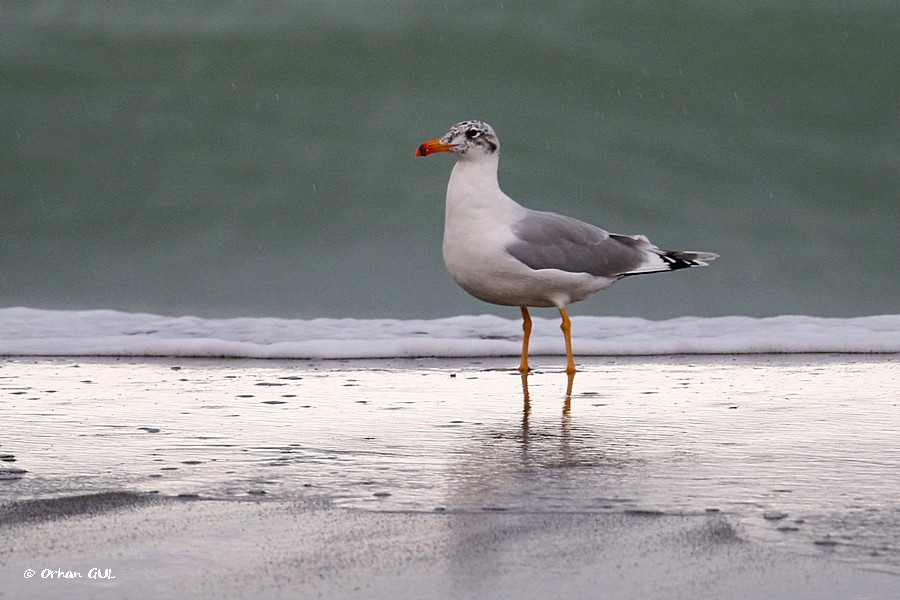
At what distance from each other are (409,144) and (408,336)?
4034 millimetres

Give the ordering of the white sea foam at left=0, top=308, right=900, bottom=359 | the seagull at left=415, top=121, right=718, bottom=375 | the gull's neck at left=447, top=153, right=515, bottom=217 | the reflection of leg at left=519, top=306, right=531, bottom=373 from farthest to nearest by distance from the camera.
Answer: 1. the white sea foam at left=0, top=308, right=900, bottom=359
2. the gull's neck at left=447, top=153, right=515, bottom=217
3. the seagull at left=415, top=121, right=718, bottom=375
4. the reflection of leg at left=519, top=306, right=531, bottom=373

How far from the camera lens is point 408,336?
6.99 m

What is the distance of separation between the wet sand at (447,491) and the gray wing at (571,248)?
3.28 ft

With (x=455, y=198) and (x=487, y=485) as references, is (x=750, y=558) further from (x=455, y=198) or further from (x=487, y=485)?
(x=455, y=198)

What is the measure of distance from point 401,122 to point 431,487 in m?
8.33

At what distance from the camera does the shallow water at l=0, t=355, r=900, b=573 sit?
107 inches

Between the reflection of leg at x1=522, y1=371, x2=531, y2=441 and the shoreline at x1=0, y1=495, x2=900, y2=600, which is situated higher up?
the reflection of leg at x1=522, y1=371, x2=531, y2=441

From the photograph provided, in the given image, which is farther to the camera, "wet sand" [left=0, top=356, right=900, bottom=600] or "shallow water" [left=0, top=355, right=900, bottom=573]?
"shallow water" [left=0, top=355, right=900, bottom=573]

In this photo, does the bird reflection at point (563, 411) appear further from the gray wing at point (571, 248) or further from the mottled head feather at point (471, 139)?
the mottled head feather at point (471, 139)

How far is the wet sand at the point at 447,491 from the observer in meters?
2.14

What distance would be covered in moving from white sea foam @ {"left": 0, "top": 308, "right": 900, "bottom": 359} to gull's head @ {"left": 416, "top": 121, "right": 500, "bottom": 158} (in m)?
0.99

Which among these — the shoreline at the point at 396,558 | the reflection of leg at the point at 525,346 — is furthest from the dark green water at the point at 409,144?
the shoreline at the point at 396,558

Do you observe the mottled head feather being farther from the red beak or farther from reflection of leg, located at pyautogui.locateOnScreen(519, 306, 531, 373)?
reflection of leg, located at pyautogui.locateOnScreen(519, 306, 531, 373)

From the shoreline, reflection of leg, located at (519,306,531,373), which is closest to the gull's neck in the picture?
reflection of leg, located at (519,306,531,373)
